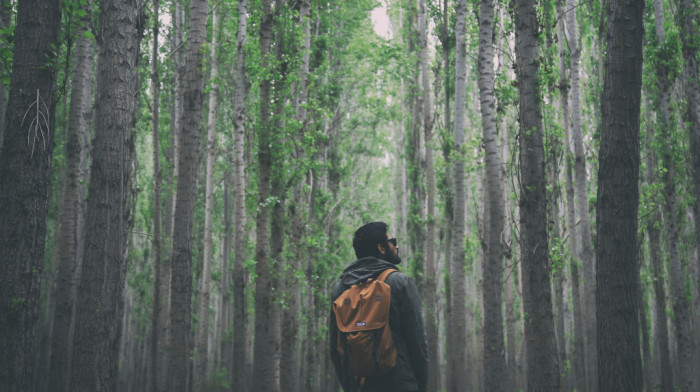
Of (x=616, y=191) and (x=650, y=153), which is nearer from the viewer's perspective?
(x=616, y=191)

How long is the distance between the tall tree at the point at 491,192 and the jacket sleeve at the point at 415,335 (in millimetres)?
5964

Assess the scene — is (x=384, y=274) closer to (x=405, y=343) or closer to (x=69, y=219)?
(x=405, y=343)

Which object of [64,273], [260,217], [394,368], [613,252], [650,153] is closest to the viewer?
[394,368]

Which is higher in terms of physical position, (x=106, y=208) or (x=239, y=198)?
(x=239, y=198)

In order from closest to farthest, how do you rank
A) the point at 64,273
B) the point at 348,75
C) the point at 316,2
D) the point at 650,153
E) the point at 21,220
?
the point at 21,220 → the point at 64,273 → the point at 316,2 → the point at 650,153 → the point at 348,75

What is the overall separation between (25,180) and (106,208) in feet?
3.19

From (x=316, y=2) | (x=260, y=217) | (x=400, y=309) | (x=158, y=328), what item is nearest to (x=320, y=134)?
(x=260, y=217)

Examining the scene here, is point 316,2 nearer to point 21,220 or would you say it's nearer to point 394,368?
point 21,220

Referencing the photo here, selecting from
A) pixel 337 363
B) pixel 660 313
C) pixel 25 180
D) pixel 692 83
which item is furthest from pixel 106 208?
pixel 660 313

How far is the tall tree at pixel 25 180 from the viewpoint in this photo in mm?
5004

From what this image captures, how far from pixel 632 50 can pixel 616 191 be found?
1.34 meters

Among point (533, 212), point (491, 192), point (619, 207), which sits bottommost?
point (619, 207)

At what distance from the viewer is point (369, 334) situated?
3.29 meters

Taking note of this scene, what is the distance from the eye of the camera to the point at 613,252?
15.6 ft
